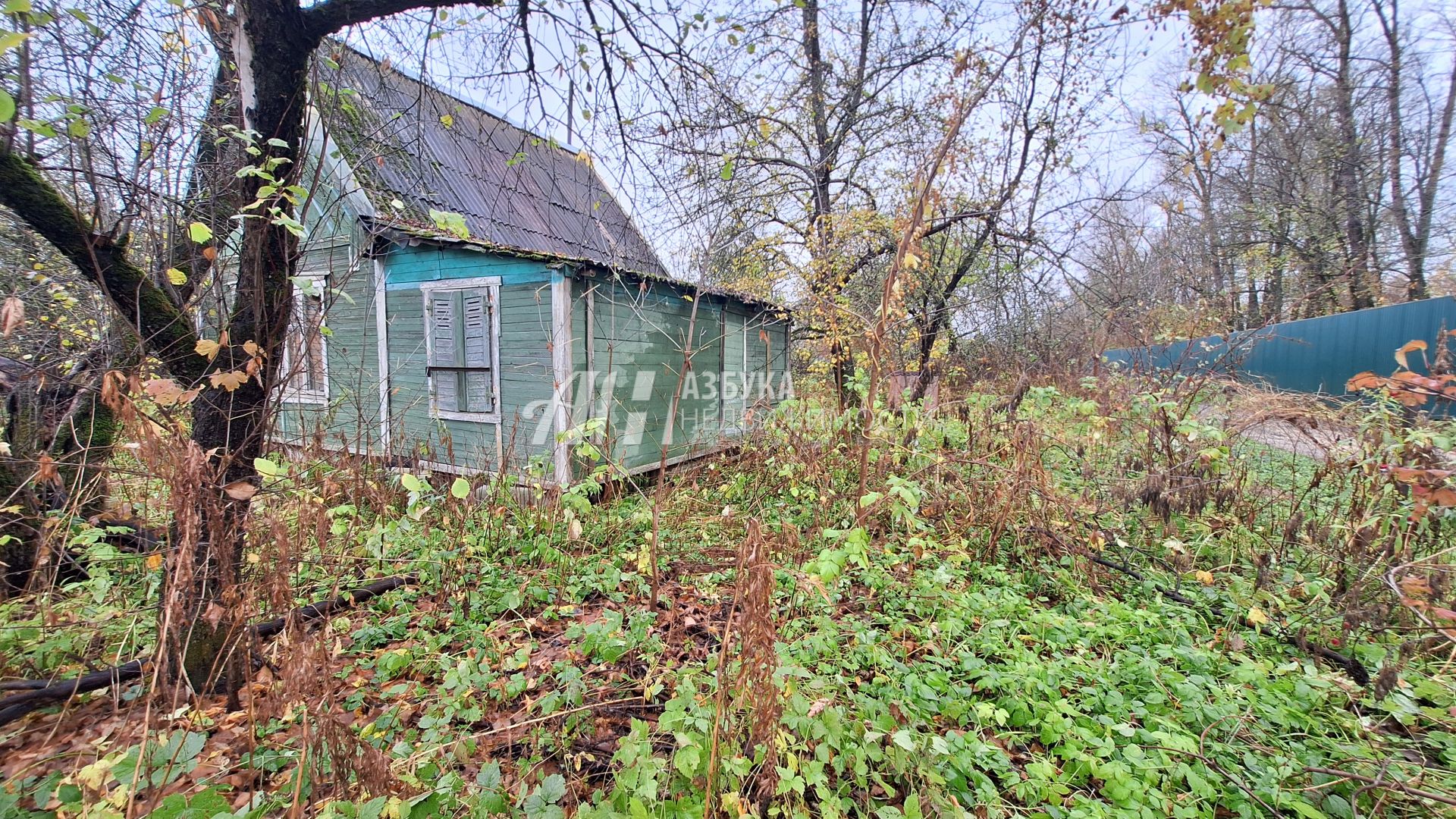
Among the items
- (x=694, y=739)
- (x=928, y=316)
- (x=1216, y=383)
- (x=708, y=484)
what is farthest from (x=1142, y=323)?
(x=694, y=739)

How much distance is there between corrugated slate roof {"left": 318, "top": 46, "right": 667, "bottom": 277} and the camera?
9.96ft

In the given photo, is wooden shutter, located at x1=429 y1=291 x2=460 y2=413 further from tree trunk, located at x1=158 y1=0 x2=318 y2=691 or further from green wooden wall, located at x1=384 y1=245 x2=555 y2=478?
tree trunk, located at x1=158 y1=0 x2=318 y2=691

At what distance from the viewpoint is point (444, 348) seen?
5.99m

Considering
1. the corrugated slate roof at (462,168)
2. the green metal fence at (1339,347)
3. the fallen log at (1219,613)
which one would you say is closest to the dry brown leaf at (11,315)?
the corrugated slate roof at (462,168)

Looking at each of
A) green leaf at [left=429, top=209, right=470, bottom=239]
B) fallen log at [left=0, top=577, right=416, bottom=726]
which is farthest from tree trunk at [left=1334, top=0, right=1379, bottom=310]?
fallen log at [left=0, top=577, right=416, bottom=726]

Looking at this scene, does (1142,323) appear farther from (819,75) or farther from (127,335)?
(127,335)

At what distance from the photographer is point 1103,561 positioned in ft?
11.6

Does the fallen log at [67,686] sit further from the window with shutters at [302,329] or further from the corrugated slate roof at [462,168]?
the corrugated slate roof at [462,168]

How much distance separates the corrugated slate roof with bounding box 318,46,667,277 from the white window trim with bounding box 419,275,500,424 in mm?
506

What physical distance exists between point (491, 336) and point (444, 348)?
0.73 m

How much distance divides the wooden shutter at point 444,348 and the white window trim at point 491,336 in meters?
0.03

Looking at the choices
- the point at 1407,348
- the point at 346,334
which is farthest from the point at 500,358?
the point at 1407,348

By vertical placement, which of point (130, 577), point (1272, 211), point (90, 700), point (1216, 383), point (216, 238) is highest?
point (1272, 211)

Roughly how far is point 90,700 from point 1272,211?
18.8 metres
